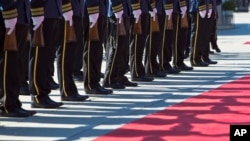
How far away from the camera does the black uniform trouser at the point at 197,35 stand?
11.2 meters

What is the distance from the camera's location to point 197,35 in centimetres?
1130

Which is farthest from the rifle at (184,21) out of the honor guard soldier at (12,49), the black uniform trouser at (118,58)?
the honor guard soldier at (12,49)

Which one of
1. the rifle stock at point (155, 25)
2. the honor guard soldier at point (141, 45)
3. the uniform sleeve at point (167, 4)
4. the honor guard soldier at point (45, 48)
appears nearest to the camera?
the honor guard soldier at point (45, 48)

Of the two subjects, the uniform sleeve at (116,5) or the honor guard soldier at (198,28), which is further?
the honor guard soldier at (198,28)

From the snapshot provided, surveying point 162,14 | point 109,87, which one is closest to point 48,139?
point 109,87

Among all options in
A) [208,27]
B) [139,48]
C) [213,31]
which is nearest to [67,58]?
[139,48]

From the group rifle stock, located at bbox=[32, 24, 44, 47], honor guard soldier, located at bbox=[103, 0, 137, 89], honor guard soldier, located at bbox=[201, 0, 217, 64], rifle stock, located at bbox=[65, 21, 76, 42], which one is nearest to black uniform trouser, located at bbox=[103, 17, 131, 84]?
honor guard soldier, located at bbox=[103, 0, 137, 89]

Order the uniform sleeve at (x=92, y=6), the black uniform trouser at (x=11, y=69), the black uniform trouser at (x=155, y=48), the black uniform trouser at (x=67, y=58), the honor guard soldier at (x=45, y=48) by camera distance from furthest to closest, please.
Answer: the black uniform trouser at (x=155, y=48) < the uniform sleeve at (x=92, y=6) < the black uniform trouser at (x=67, y=58) < the honor guard soldier at (x=45, y=48) < the black uniform trouser at (x=11, y=69)

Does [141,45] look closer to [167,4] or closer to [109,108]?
[167,4]

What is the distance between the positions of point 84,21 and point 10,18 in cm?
164

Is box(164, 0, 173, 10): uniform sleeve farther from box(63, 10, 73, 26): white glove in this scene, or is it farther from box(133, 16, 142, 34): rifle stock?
box(63, 10, 73, 26): white glove

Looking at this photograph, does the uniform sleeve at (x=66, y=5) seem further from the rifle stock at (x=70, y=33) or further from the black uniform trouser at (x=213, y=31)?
the black uniform trouser at (x=213, y=31)

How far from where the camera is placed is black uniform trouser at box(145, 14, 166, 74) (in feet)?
32.3

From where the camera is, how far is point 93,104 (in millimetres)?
7672
